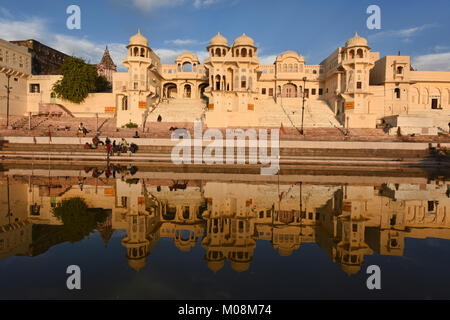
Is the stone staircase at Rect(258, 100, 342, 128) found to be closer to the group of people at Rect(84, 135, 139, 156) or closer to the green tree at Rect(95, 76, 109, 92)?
the group of people at Rect(84, 135, 139, 156)

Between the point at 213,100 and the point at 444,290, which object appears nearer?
the point at 444,290

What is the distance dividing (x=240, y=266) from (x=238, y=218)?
9.93ft

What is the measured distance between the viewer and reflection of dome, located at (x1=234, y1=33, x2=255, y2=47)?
3794 centimetres

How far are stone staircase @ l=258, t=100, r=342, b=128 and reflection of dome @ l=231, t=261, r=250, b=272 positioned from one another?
33.0m

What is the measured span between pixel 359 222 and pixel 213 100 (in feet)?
104

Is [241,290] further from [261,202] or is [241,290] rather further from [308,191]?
[308,191]

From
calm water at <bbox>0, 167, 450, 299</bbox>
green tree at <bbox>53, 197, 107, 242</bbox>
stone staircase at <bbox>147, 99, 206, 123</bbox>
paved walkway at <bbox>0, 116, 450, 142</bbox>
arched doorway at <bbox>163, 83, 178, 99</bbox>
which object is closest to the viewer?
calm water at <bbox>0, 167, 450, 299</bbox>

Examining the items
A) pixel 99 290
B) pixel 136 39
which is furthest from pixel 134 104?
pixel 99 290

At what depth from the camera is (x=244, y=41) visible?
38.1 metres

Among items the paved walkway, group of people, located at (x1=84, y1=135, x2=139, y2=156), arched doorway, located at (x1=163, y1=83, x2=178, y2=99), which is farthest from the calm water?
arched doorway, located at (x1=163, y1=83, x2=178, y2=99)

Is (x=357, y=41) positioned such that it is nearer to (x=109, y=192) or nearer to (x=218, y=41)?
(x=218, y=41)

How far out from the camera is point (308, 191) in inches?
507

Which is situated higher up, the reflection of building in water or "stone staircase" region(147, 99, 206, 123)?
"stone staircase" region(147, 99, 206, 123)

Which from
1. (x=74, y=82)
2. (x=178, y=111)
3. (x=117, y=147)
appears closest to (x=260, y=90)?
(x=178, y=111)
